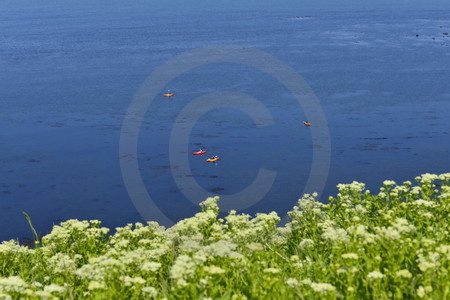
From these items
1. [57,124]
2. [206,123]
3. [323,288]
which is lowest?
[57,124]

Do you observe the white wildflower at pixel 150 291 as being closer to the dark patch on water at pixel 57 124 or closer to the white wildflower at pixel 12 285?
the white wildflower at pixel 12 285

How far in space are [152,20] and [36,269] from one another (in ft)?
577

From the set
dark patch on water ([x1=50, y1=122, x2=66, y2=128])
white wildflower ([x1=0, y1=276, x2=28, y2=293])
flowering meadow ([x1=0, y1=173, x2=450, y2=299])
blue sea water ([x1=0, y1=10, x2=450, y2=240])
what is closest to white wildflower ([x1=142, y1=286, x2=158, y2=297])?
flowering meadow ([x1=0, y1=173, x2=450, y2=299])

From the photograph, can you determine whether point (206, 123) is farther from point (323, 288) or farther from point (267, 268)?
point (323, 288)

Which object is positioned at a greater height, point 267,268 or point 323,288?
point 323,288

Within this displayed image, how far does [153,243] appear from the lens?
11727 mm

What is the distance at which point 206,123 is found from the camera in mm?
64000

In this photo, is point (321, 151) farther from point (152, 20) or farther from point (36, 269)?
point (152, 20)

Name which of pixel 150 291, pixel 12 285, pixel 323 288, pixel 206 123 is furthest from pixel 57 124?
pixel 323 288

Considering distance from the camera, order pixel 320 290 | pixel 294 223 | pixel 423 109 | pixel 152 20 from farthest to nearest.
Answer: pixel 152 20 → pixel 423 109 → pixel 294 223 → pixel 320 290

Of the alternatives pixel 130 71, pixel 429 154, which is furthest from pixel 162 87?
pixel 429 154

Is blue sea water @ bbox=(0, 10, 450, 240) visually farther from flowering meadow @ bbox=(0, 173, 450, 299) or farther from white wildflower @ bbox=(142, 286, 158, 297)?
white wildflower @ bbox=(142, 286, 158, 297)

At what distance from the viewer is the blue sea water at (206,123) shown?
4656cm

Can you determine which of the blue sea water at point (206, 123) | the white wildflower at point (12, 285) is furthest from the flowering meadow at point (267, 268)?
the blue sea water at point (206, 123)
